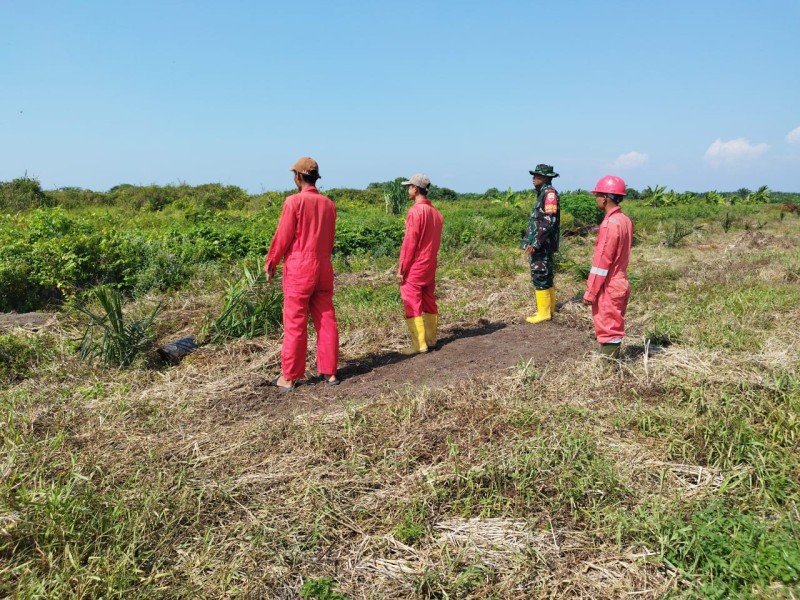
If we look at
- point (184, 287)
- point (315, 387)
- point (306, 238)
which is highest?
point (306, 238)

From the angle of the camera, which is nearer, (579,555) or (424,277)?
(579,555)

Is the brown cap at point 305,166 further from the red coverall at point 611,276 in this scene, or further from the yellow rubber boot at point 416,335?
the red coverall at point 611,276

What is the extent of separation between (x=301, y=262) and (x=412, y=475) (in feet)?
6.83

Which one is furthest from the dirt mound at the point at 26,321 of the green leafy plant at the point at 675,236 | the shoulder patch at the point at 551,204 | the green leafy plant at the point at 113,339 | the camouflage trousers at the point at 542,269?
the green leafy plant at the point at 675,236

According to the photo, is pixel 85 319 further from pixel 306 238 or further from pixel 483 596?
pixel 483 596

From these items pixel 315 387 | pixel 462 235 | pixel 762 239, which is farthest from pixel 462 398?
pixel 762 239

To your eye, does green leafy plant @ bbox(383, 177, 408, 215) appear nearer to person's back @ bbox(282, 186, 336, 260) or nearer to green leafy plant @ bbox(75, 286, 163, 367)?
green leafy plant @ bbox(75, 286, 163, 367)

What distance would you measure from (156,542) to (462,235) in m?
9.32

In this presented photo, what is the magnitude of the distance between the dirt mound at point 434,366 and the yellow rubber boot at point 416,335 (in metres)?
0.08

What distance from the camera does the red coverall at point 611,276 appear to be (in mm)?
4398

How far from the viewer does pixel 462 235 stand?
37.2 ft

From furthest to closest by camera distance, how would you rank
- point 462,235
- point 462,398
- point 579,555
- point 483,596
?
point 462,235 → point 462,398 → point 579,555 → point 483,596

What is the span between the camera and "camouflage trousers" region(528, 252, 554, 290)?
21.1 feet

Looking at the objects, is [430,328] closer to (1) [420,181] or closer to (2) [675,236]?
(1) [420,181]
